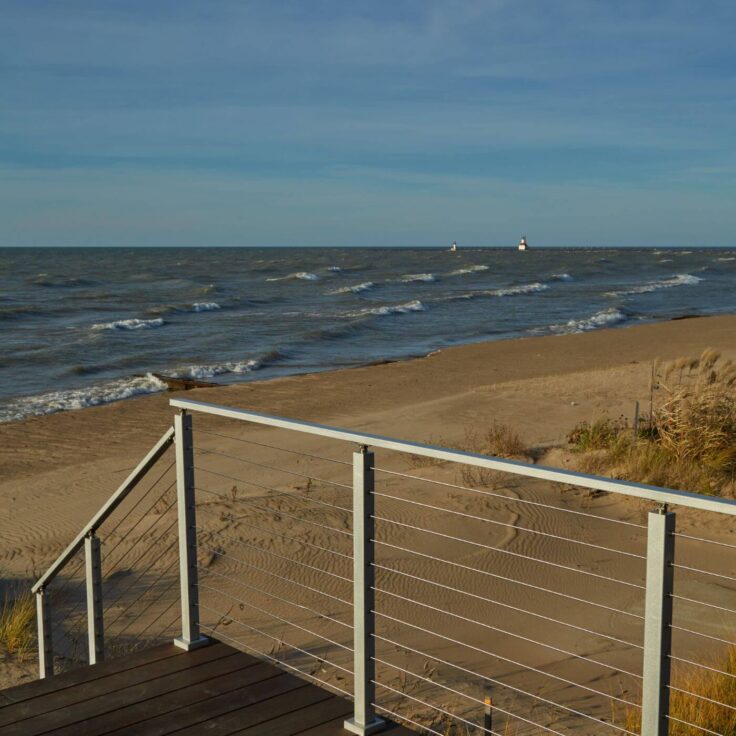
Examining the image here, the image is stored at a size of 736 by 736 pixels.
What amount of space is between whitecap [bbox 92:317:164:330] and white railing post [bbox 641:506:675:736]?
28.0 metres

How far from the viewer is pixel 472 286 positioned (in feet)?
173

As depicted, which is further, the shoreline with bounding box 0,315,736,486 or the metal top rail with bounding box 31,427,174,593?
the shoreline with bounding box 0,315,736,486

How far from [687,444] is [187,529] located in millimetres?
6017

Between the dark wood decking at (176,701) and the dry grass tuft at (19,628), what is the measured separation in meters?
2.10

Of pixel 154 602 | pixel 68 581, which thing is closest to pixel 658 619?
pixel 154 602

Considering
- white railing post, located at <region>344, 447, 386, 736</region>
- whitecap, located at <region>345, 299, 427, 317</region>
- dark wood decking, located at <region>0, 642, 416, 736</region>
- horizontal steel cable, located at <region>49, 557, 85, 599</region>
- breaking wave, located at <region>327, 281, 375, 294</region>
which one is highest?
white railing post, located at <region>344, 447, 386, 736</region>

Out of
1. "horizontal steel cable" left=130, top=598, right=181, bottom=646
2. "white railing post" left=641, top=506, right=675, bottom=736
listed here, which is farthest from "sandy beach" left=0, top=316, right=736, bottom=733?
"white railing post" left=641, top=506, right=675, bottom=736

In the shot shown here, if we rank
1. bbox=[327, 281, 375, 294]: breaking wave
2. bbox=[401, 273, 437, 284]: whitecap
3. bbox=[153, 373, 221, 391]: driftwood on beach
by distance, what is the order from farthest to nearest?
1. bbox=[401, 273, 437, 284]: whitecap
2. bbox=[327, 281, 375, 294]: breaking wave
3. bbox=[153, 373, 221, 391]: driftwood on beach

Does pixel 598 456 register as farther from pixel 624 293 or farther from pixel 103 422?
pixel 624 293

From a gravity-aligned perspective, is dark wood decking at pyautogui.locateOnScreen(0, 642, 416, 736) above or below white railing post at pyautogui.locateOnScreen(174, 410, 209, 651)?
below

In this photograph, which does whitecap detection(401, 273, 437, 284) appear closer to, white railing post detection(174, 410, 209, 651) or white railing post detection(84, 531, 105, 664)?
white railing post detection(84, 531, 105, 664)

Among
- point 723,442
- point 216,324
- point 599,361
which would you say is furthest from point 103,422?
point 216,324

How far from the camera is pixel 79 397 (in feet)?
58.3

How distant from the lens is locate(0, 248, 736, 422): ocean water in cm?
2103
